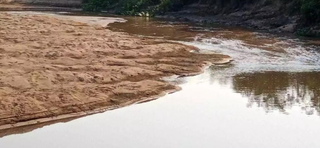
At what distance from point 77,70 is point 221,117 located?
5679mm

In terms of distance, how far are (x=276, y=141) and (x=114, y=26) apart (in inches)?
883

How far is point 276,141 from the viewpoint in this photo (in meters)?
12.0

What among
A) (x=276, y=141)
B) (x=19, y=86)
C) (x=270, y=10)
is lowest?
(x=276, y=141)

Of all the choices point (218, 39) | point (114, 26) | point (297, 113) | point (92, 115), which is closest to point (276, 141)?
point (297, 113)

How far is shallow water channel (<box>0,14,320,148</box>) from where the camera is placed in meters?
11.9

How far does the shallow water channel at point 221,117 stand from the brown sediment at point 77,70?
23.3 inches

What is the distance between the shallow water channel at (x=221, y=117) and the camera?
39.1 feet

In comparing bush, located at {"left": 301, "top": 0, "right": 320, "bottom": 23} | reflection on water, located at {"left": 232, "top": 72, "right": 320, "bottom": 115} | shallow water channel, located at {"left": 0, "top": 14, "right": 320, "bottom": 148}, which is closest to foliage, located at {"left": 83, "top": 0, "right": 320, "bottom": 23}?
bush, located at {"left": 301, "top": 0, "right": 320, "bottom": 23}

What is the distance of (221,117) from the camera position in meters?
13.8

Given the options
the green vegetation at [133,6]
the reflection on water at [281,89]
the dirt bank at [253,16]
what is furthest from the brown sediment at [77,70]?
the green vegetation at [133,6]

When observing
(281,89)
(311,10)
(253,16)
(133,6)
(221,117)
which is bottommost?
(221,117)

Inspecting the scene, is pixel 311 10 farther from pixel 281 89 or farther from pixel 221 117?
pixel 221 117

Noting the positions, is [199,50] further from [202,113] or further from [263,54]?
[202,113]

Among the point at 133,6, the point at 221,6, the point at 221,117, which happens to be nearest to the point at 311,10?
the point at 221,6
